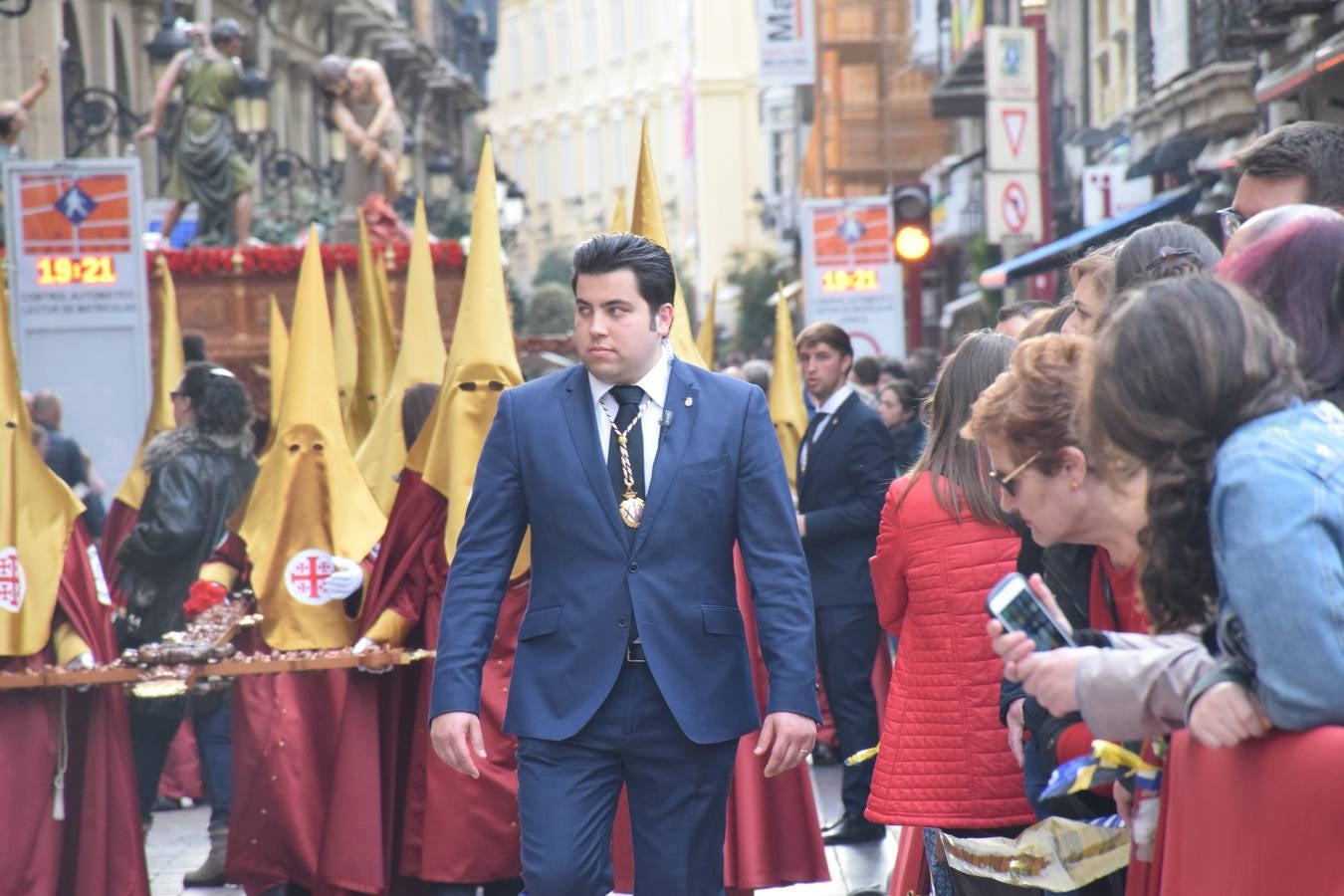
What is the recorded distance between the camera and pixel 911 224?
1645cm

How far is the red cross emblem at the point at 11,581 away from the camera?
624 centimetres

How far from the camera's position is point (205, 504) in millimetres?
7812

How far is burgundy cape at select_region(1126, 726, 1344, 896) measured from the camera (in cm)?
251

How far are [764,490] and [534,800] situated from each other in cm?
90

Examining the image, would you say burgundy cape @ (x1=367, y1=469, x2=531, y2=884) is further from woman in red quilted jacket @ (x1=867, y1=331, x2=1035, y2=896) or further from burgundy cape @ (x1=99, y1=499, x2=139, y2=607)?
burgundy cape @ (x1=99, y1=499, x2=139, y2=607)

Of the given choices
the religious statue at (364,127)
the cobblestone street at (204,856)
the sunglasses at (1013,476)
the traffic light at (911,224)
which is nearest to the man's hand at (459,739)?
the sunglasses at (1013,476)

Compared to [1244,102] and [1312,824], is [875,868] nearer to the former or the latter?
[1312,824]

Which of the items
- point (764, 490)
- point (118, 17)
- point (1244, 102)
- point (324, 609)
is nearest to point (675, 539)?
point (764, 490)

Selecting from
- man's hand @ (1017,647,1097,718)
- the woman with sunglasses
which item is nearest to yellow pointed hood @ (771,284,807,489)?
the woman with sunglasses

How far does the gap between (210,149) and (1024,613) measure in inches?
666

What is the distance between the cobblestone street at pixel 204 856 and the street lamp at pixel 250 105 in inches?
411

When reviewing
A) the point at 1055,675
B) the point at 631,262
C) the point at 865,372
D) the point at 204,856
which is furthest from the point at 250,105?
the point at 1055,675

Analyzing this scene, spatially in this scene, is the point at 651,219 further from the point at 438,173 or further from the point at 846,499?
the point at 438,173

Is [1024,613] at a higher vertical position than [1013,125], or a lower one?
lower
